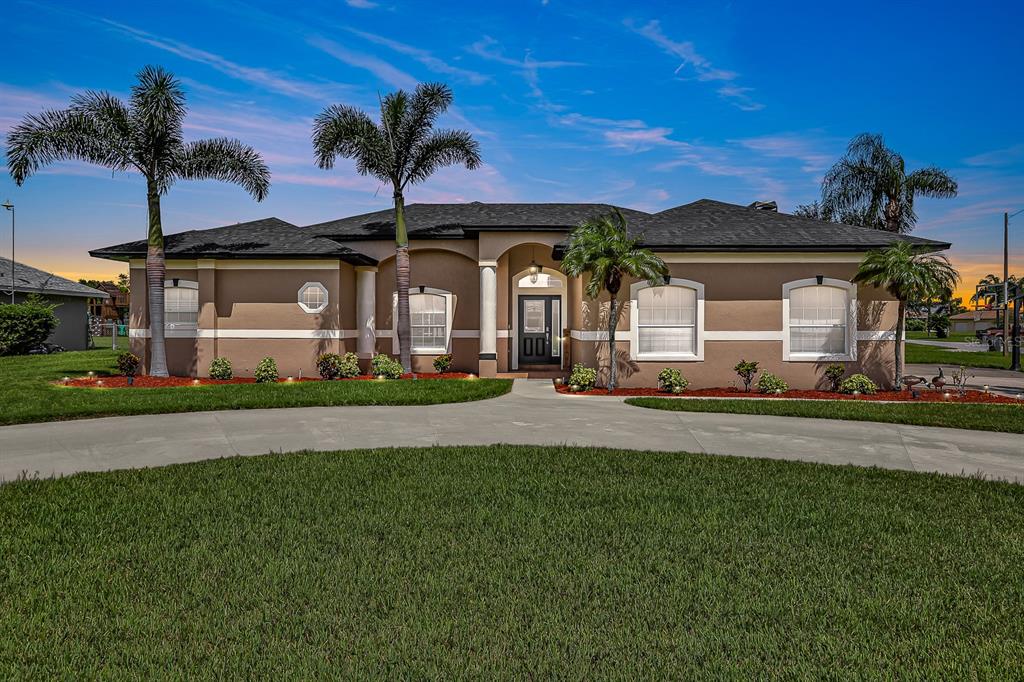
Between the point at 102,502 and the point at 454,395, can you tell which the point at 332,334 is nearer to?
the point at 454,395

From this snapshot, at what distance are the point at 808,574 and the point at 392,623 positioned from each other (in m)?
3.04

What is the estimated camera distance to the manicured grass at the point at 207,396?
1087cm

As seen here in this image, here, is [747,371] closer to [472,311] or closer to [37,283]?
[472,311]

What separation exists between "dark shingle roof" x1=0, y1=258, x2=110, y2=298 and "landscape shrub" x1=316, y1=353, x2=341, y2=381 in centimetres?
2320

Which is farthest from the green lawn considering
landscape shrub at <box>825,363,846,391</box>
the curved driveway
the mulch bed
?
the mulch bed

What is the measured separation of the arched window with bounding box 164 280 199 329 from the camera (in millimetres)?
18344

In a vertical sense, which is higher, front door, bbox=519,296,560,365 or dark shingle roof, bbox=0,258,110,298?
dark shingle roof, bbox=0,258,110,298

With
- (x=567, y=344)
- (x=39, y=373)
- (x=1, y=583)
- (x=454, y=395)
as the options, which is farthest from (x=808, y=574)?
(x=39, y=373)

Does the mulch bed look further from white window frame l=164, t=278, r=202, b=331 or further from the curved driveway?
the curved driveway

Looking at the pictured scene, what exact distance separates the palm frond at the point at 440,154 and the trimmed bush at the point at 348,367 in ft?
19.4

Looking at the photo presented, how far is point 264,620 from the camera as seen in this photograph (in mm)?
3449

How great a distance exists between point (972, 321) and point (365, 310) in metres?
126

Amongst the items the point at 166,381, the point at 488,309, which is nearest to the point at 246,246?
the point at 166,381

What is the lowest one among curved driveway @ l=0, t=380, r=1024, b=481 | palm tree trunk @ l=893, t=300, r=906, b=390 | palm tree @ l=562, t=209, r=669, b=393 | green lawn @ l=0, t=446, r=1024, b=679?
green lawn @ l=0, t=446, r=1024, b=679
